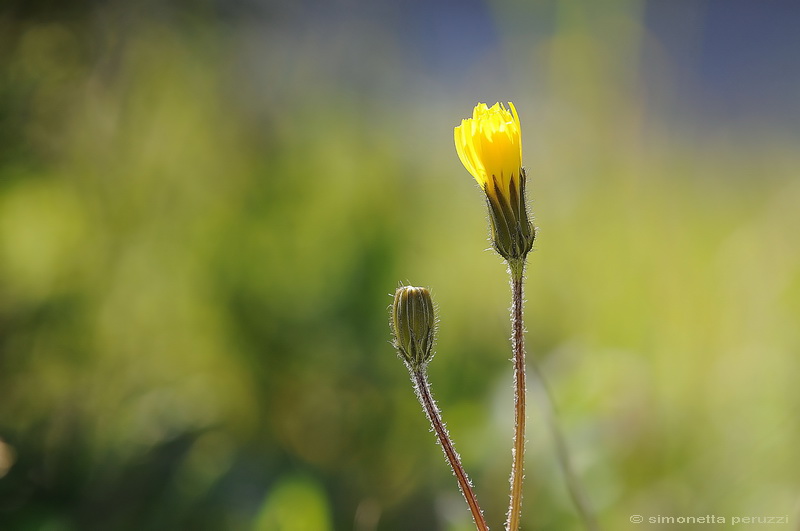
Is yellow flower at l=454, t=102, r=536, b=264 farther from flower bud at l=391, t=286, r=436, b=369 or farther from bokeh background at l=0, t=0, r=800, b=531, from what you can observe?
bokeh background at l=0, t=0, r=800, b=531

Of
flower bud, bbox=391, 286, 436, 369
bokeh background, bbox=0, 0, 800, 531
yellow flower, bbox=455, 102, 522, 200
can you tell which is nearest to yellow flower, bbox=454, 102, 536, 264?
yellow flower, bbox=455, 102, 522, 200

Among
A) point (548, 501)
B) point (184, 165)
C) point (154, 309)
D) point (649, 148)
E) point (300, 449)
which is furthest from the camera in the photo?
point (649, 148)

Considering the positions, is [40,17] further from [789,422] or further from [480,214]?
[789,422]

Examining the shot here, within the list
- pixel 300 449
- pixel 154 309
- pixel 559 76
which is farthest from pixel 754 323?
pixel 154 309

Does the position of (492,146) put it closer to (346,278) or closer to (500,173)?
(500,173)

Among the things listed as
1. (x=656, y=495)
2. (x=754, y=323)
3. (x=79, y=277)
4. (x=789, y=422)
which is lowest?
(x=656, y=495)

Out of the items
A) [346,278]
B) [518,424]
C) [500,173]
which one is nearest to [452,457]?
[518,424]

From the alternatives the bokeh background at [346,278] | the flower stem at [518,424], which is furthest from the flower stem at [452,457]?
the bokeh background at [346,278]
